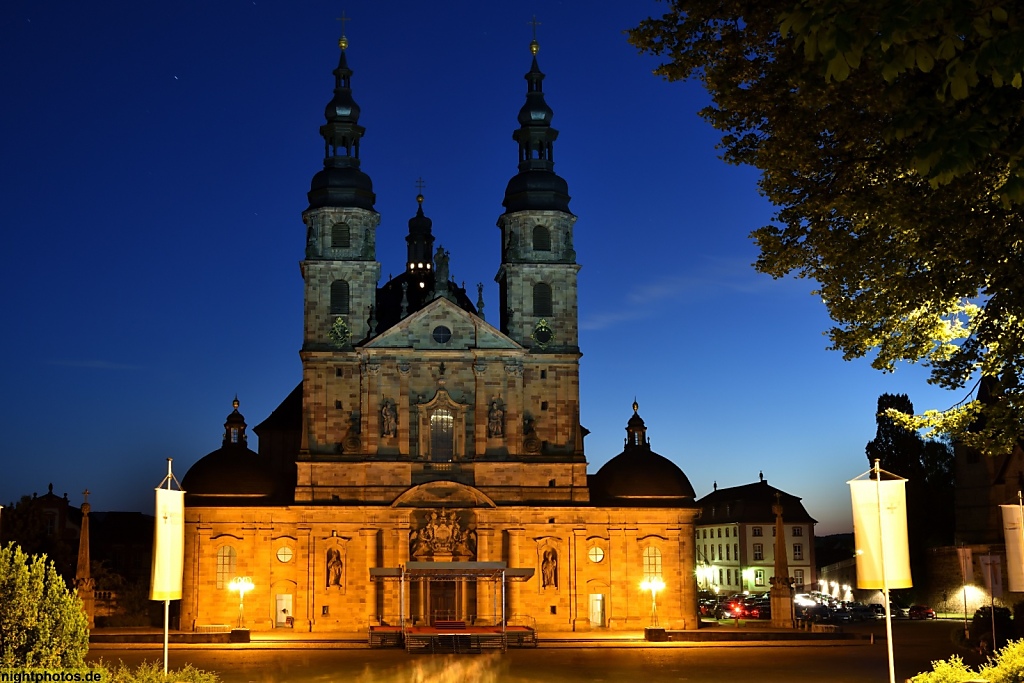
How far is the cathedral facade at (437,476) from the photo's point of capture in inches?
2231

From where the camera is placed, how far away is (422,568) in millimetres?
53688

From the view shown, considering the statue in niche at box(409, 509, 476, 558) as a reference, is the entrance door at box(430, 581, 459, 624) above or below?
below

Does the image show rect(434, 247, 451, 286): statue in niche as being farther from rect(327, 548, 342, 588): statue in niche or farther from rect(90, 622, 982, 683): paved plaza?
rect(90, 622, 982, 683): paved plaza

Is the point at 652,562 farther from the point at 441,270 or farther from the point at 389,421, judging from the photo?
the point at 441,270

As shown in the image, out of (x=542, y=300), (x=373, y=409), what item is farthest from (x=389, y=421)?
(x=542, y=300)

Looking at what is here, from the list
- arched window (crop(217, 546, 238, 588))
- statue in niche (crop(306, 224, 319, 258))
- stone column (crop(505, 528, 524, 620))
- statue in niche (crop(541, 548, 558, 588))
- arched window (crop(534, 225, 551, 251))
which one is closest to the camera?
stone column (crop(505, 528, 524, 620))

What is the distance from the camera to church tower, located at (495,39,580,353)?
60.1 metres

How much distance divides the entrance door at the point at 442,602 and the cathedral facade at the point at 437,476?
9cm

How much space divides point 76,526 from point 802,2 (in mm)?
80820

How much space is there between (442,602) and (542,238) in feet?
60.8

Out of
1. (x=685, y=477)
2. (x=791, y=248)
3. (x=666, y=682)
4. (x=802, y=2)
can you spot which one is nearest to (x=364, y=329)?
(x=685, y=477)

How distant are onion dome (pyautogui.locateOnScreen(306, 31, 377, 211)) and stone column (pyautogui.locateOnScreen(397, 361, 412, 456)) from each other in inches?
341

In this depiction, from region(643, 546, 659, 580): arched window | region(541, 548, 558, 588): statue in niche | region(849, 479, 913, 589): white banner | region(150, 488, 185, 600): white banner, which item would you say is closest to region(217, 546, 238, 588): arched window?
region(541, 548, 558, 588): statue in niche

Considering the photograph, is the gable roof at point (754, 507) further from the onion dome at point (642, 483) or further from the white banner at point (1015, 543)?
the white banner at point (1015, 543)
